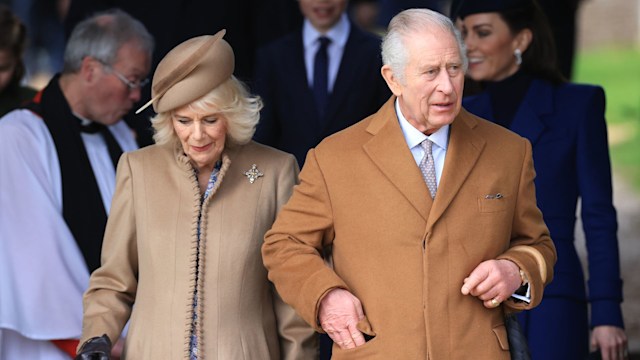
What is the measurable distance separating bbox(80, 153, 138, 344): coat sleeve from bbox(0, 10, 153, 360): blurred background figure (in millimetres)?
732

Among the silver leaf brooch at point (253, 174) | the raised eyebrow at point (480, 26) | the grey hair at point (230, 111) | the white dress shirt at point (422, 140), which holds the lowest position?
the silver leaf brooch at point (253, 174)

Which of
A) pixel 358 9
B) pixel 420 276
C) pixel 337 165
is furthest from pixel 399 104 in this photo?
pixel 358 9

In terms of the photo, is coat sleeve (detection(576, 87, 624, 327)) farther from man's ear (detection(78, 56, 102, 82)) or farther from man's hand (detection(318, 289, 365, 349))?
man's ear (detection(78, 56, 102, 82))

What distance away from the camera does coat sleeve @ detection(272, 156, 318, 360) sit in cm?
387

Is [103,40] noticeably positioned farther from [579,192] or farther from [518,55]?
[579,192]

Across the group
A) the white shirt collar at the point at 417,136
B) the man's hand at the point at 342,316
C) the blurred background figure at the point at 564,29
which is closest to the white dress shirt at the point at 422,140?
the white shirt collar at the point at 417,136

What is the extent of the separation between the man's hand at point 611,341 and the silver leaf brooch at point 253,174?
4.46 feet

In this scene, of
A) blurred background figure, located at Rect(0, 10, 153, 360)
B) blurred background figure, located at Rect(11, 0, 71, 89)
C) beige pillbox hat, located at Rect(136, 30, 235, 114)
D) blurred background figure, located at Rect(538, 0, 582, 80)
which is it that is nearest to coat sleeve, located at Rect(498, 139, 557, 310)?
beige pillbox hat, located at Rect(136, 30, 235, 114)

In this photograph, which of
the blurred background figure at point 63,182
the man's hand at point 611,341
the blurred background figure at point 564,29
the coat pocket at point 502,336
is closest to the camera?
the coat pocket at point 502,336

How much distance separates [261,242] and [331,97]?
1735 millimetres

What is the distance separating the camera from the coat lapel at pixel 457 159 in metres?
3.39

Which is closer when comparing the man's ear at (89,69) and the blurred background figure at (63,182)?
the blurred background figure at (63,182)

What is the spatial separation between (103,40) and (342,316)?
6.85ft

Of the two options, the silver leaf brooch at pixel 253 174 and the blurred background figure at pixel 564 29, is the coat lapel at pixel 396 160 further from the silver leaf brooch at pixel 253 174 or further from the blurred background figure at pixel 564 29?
the blurred background figure at pixel 564 29
